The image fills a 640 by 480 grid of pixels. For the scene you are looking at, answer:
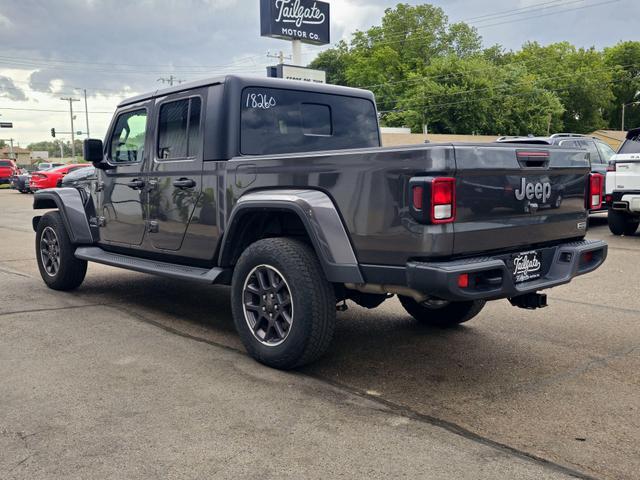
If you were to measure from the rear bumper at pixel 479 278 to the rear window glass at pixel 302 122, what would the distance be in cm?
193

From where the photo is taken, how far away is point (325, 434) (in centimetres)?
330

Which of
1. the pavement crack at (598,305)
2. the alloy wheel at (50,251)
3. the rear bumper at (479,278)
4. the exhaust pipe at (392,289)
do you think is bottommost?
the pavement crack at (598,305)

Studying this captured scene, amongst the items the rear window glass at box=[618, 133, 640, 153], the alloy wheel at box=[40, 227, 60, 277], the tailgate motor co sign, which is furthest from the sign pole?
the alloy wheel at box=[40, 227, 60, 277]

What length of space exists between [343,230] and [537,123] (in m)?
57.7

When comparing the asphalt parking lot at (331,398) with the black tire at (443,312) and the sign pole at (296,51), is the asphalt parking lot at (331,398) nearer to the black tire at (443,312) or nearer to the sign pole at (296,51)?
the black tire at (443,312)

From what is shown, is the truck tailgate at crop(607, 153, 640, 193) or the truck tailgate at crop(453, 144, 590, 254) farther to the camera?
the truck tailgate at crop(607, 153, 640, 193)

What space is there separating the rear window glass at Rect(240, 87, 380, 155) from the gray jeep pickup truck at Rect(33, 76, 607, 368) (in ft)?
0.04

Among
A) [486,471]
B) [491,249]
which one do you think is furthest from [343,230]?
[486,471]

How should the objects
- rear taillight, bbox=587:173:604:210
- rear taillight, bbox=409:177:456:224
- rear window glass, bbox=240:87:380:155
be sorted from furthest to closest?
rear window glass, bbox=240:87:380:155 < rear taillight, bbox=587:173:604:210 < rear taillight, bbox=409:177:456:224

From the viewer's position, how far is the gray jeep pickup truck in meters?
3.59

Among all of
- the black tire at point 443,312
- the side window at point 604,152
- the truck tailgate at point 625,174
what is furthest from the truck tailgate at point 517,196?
the side window at point 604,152

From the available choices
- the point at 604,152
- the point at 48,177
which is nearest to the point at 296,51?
the point at 48,177

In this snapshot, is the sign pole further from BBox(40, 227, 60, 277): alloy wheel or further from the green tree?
the green tree

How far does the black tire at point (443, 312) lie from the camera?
16.9 ft
